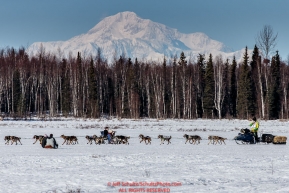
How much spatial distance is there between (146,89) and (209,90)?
1040 cm

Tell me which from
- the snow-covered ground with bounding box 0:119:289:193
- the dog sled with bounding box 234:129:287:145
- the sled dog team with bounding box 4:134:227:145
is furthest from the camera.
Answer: the dog sled with bounding box 234:129:287:145

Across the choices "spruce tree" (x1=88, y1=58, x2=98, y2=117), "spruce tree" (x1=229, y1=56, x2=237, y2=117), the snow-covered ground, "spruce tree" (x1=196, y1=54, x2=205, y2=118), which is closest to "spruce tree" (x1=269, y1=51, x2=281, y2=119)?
"spruce tree" (x1=229, y1=56, x2=237, y2=117)

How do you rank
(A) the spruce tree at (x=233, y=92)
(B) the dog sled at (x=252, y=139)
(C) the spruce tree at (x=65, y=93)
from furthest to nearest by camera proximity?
(A) the spruce tree at (x=233, y=92), (C) the spruce tree at (x=65, y=93), (B) the dog sled at (x=252, y=139)

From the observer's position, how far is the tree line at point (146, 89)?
55625mm

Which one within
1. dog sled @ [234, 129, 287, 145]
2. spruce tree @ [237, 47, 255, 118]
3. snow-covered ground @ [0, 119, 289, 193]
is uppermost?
spruce tree @ [237, 47, 255, 118]

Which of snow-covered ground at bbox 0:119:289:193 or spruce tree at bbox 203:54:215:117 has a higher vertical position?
spruce tree at bbox 203:54:215:117

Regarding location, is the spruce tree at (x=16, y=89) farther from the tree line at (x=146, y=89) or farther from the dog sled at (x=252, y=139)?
the dog sled at (x=252, y=139)

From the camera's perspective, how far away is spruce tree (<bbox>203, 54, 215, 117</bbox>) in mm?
58000

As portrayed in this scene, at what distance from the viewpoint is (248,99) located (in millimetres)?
→ 57344

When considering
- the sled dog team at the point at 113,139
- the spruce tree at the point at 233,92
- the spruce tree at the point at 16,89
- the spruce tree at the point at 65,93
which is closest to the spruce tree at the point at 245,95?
the spruce tree at the point at 233,92

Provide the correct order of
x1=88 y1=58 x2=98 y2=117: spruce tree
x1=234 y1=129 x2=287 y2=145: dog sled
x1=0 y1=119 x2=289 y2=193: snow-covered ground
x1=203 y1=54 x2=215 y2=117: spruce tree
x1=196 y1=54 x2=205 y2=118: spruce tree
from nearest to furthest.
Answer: x1=0 y1=119 x2=289 y2=193: snow-covered ground
x1=234 y1=129 x2=287 y2=145: dog sled
x1=88 y1=58 x2=98 y2=117: spruce tree
x1=203 y1=54 x2=215 y2=117: spruce tree
x1=196 y1=54 x2=205 y2=118: spruce tree

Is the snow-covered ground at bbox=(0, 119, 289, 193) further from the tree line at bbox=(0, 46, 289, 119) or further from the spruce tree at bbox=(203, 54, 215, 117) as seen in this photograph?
the spruce tree at bbox=(203, 54, 215, 117)

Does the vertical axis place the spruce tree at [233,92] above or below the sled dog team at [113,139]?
above

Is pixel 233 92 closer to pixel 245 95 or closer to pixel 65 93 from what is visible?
pixel 245 95
